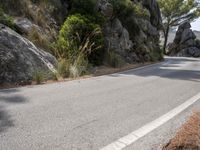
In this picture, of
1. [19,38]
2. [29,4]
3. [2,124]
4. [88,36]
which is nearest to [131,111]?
[2,124]

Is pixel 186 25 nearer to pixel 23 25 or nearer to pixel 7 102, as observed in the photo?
pixel 23 25

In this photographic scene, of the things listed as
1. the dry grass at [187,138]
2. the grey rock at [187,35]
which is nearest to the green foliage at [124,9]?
the dry grass at [187,138]

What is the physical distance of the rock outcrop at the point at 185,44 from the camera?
160 feet

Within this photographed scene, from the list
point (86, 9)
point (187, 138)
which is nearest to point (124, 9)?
point (86, 9)

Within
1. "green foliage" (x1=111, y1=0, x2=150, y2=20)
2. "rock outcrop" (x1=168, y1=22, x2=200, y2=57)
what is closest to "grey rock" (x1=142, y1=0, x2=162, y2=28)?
"green foliage" (x1=111, y1=0, x2=150, y2=20)

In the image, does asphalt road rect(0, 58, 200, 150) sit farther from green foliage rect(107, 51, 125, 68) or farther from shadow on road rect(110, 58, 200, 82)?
green foliage rect(107, 51, 125, 68)

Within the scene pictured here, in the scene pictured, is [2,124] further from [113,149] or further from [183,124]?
[183,124]

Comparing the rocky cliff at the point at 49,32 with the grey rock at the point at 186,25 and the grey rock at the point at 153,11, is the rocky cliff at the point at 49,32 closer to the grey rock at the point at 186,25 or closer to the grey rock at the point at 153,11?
the grey rock at the point at 153,11

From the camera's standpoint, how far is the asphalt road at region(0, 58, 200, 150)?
13.5 ft

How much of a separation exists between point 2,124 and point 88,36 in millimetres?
10471

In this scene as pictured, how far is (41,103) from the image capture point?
621 cm

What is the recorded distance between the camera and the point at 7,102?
245 inches

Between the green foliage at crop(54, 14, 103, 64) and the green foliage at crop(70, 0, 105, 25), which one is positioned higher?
the green foliage at crop(70, 0, 105, 25)

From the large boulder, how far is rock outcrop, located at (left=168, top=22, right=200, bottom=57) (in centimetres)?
4090
